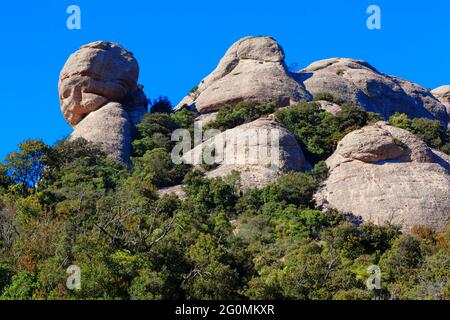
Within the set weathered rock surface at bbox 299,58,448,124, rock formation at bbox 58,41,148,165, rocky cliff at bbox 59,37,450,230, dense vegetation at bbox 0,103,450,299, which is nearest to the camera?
dense vegetation at bbox 0,103,450,299

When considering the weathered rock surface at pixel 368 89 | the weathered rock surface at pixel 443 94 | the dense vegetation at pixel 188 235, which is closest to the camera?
the dense vegetation at pixel 188 235

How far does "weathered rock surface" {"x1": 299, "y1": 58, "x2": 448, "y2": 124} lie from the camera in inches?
2172

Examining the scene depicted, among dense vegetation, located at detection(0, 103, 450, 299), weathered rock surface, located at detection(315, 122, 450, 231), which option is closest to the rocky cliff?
weathered rock surface, located at detection(315, 122, 450, 231)

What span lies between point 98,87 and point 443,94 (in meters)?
27.7

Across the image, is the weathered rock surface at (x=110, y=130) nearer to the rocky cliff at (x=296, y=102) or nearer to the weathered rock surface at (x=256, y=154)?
the rocky cliff at (x=296, y=102)

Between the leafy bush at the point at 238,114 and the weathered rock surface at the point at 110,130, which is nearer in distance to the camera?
the weathered rock surface at the point at 110,130

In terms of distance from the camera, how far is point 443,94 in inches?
2618

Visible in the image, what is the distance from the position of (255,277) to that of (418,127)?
2371 cm

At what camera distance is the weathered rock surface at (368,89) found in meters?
55.2

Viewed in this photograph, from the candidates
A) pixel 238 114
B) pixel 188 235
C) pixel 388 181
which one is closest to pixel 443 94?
pixel 238 114

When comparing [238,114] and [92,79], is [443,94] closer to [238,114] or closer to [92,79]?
[238,114]

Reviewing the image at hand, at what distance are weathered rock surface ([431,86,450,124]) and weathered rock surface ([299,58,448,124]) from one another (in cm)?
227

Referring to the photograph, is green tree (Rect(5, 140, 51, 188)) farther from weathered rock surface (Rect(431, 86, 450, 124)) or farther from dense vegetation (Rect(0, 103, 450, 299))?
weathered rock surface (Rect(431, 86, 450, 124))

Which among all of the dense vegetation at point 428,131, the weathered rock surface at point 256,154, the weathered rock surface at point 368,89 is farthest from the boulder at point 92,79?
the dense vegetation at point 428,131
